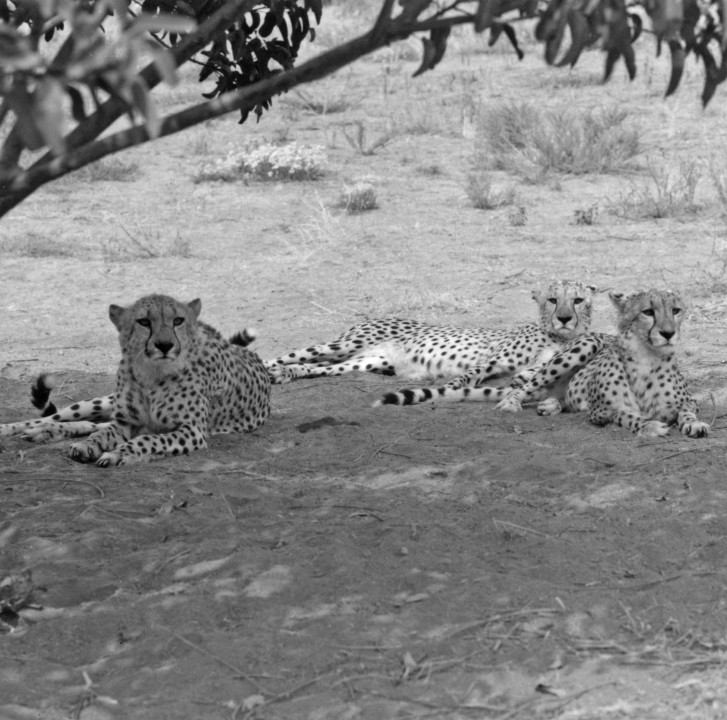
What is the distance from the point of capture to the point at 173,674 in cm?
381

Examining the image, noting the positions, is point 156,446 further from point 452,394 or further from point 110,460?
point 452,394

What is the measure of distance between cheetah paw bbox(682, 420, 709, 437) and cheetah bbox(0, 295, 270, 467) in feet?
6.62

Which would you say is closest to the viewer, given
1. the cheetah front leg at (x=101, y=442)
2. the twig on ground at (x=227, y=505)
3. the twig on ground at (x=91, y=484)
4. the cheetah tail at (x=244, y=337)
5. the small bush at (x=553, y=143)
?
the twig on ground at (x=227, y=505)

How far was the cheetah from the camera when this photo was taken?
19.9 ft

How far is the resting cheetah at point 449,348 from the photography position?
309 inches

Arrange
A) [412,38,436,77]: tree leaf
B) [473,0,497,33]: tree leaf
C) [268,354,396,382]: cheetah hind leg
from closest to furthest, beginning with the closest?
[473,0,497,33]: tree leaf
[412,38,436,77]: tree leaf
[268,354,396,382]: cheetah hind leg

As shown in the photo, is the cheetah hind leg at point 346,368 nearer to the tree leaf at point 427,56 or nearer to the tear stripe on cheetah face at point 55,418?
the tear stripe on cheetah face at point 55,418

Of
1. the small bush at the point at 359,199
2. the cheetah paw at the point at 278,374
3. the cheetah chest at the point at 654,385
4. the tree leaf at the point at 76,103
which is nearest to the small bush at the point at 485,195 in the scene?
the small bush at the point at 359,199

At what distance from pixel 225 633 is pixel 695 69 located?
13.2 meters

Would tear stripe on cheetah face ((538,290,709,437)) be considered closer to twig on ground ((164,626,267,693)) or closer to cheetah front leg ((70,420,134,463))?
cheetah front leg ((70,420,134,463))

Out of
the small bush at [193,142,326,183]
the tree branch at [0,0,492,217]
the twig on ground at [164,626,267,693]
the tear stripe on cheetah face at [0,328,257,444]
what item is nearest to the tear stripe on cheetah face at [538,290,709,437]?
the tear stripe on cheetah face at [0,328,257,444]

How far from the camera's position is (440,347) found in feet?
27.1

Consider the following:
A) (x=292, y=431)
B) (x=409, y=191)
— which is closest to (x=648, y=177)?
(x=409, y=191)

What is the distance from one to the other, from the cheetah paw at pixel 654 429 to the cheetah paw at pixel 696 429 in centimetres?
9
